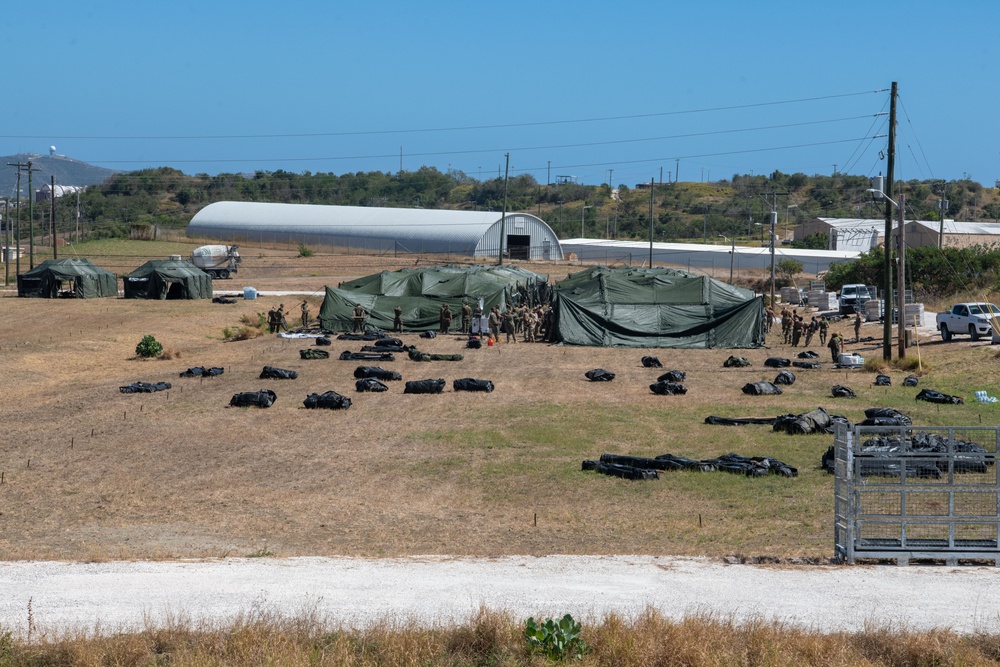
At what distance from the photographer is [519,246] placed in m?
80.4

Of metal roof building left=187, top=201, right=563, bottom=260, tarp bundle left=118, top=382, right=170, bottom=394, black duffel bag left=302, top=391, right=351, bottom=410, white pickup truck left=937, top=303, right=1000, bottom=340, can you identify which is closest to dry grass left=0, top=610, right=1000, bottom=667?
black duffel bag left=302, top=391, right=351, bottom=410

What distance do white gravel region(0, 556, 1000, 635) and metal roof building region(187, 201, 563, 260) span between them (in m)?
65.4

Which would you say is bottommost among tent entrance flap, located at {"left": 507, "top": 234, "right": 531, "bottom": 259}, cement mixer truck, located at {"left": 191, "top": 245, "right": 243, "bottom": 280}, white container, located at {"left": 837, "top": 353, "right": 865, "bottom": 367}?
white container, located at {"left": 837, "top": 353, "right": 865, "bottom": 367}

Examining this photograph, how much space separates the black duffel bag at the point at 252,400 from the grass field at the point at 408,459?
0.28 metres

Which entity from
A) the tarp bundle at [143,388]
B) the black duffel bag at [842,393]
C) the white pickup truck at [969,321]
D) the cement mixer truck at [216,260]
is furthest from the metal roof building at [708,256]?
the tarp bundle at [143,388]

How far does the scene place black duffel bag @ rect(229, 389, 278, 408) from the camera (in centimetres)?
2500

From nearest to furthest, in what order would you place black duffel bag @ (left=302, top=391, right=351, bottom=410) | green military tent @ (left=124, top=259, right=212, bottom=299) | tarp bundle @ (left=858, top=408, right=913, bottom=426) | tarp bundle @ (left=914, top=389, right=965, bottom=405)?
tarp bundle @ (left=858, top=408, right=913, bottom=426), black duffel bag @ (left=302, top=391, right=351, bottom=410), tarp bundle @ (left=914, top=389, right=965, bottom=405), green military tent @ (left=124, top=259, right=212, bottom=299)

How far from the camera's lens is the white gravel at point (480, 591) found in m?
10.2

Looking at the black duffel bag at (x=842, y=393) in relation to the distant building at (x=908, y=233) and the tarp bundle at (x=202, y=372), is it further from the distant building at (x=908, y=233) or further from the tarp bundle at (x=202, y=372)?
the distant building at (x=908, y=233)

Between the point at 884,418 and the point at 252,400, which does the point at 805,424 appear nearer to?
the point at 884,418

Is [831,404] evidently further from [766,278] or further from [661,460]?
[766,278]

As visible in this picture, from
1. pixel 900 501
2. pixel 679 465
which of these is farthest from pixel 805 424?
pixel 900 501

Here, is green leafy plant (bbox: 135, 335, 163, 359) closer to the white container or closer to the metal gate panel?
the white container

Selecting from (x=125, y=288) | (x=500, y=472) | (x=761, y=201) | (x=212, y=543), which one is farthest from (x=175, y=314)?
(x=761, y=201)
